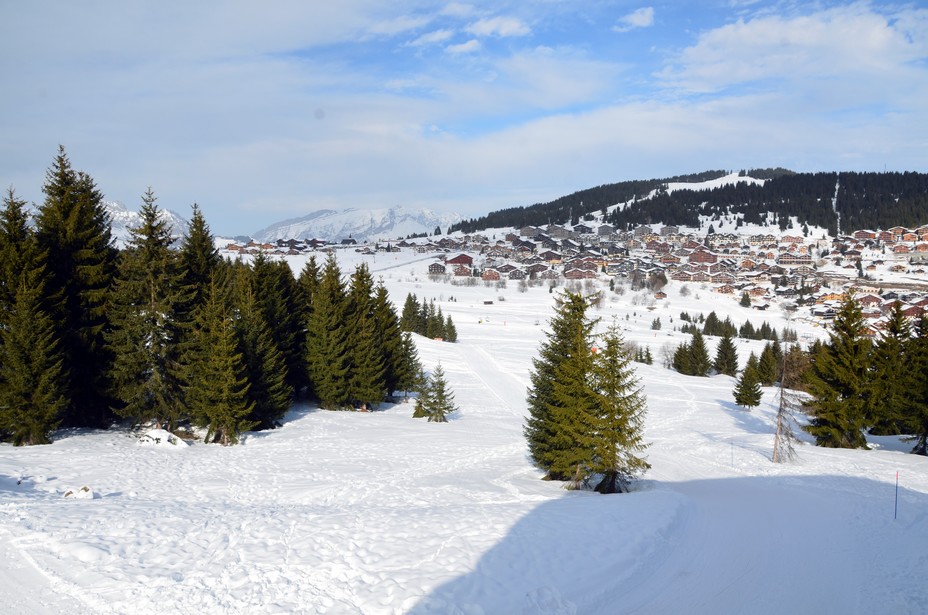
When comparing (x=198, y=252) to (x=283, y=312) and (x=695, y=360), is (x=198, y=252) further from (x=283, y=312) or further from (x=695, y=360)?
(x=695, y=360)

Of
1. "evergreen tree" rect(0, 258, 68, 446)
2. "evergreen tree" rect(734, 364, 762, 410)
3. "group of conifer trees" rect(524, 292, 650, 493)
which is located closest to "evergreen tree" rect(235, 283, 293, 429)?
"evergreen tree" rect(0, 258, 68, 446)

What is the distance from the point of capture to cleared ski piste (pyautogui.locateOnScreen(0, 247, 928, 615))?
875 cm

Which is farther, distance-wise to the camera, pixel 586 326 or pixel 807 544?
pixel 586 326

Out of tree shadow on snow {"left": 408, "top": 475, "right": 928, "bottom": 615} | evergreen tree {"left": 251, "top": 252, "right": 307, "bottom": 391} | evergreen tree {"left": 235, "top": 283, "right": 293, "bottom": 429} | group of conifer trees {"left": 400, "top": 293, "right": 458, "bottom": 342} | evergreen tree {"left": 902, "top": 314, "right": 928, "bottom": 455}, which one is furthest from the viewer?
group of conifer trees {"left": 400, "top": 293, "right": 458, "bottom": 342}

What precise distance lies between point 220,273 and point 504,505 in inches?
874

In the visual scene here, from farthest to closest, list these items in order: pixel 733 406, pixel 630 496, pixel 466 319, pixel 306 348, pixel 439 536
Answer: pixel 466 319
pixel 733 406
pixel 306 348
pixel 630 496
pixel 439 536

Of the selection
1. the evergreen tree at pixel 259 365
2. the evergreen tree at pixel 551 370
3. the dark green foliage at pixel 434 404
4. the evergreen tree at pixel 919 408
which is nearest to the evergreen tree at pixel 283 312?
the evergreen tree at pixel 259 365

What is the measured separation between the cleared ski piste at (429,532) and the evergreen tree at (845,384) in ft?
10.6

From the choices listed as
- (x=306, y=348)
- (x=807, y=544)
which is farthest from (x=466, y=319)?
(x=807, y=544)

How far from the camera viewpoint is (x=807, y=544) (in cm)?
1274

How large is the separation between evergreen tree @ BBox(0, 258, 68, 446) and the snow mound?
9.47 feet

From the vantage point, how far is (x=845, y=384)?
2789cm

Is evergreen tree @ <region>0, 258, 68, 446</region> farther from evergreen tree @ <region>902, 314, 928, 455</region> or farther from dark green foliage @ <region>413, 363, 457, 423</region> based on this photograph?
evergreen tree @ <region>902, 314, 928, 455</region>

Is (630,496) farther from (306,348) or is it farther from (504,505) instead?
(306,348)
